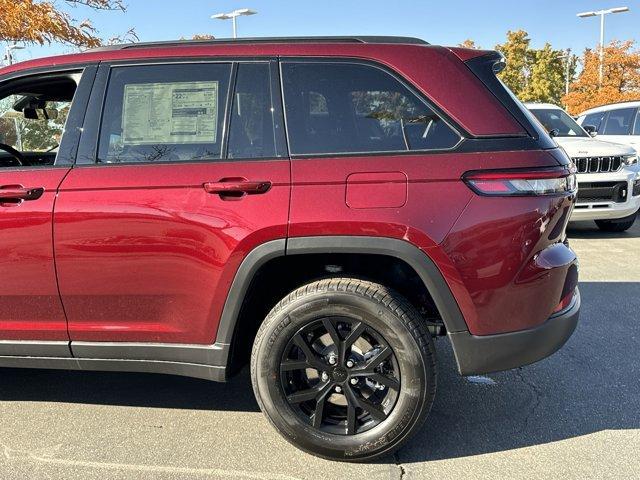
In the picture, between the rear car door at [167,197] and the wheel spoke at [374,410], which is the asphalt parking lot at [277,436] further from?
the rear car door at [167,197]

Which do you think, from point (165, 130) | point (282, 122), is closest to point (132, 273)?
point (165, 130)

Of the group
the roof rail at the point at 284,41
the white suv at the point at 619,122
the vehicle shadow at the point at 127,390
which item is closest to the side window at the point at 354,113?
the roof rail at the point at 284,41

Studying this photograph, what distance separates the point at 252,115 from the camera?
103 inches

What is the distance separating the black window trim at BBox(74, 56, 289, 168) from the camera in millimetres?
2555

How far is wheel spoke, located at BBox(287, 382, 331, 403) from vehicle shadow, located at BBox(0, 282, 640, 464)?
0.44 m

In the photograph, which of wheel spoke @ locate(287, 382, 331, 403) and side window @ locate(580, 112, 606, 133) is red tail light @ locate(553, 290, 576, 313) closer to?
wheel spoke @ locate(287, 382, 331, 403)

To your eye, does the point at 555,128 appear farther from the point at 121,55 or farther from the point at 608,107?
the point at 121,55

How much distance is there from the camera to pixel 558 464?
8.27 feet

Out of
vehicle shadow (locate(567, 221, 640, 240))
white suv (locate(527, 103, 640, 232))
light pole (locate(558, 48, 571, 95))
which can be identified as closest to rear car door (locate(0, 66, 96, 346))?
white suv (locate(527, 103, 640, 232))

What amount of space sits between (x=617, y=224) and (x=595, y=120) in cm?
371

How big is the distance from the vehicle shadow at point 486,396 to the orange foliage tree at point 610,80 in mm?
24616

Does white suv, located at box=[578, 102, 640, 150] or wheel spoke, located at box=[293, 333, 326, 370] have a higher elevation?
white suv, located at box=[578, 102, 640, 150]

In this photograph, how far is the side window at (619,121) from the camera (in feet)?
32.9

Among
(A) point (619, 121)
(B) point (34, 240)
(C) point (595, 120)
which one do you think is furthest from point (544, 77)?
(B) point (34, 240)
